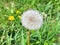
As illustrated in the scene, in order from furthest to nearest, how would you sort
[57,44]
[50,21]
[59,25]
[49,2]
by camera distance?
[49,2]
[50,21]
[59,25]
[57,44]

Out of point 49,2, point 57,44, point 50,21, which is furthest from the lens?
point 49,2

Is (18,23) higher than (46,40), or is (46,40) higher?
(18,23)

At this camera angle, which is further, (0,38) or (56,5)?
(56,5)

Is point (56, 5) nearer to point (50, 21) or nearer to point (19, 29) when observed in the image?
point (50, 21)

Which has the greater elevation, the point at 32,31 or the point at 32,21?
the point at 32,21

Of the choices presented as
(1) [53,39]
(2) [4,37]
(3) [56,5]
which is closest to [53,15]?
(3) [56,5]

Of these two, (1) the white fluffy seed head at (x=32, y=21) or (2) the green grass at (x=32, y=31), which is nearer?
(1) the white fluffy seed head at (x=32, y=21)

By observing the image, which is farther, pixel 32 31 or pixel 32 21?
pixel 32 31

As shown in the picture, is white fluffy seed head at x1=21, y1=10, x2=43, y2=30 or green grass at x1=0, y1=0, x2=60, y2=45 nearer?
white fluffy seed head at x1=21, y1=10, x2=43, y2=30
